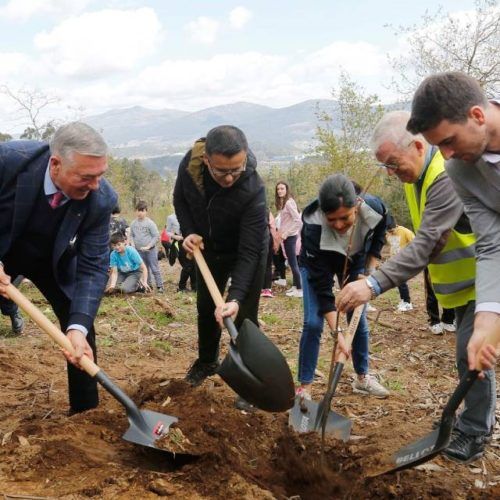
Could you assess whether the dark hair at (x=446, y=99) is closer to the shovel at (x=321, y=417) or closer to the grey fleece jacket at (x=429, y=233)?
the grey fleece jacket at (x=429, y=233)

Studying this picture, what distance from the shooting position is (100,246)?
11.4ft

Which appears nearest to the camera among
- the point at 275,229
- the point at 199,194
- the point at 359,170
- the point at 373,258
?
the point at 199,194

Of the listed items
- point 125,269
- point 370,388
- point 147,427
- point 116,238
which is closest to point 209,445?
point 147,427

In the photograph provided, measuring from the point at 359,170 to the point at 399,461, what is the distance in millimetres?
21094

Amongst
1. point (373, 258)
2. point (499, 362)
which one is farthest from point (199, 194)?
point (499, 362)

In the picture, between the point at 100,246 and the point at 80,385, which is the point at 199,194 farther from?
the point at 80,385

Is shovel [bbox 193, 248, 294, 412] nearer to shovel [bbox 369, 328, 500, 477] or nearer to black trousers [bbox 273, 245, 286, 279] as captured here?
shovel [bbox 369, 328, 500, 477]

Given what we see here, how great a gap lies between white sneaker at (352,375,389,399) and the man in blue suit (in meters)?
2.26

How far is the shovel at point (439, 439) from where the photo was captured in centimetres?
251

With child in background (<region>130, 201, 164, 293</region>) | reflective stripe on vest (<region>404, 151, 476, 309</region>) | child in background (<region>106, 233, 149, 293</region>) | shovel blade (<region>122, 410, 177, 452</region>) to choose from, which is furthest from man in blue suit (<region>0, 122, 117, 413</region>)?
child in background (<region>130, 201, 164, 293</region>)

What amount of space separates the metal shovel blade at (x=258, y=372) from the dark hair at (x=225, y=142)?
1070 millimetres

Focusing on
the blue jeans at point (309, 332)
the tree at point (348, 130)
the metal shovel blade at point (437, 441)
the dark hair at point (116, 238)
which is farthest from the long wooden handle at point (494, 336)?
the tree at point (348, 130)

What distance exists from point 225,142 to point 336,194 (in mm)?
752

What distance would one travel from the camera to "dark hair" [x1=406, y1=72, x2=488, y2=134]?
2.28 metres
